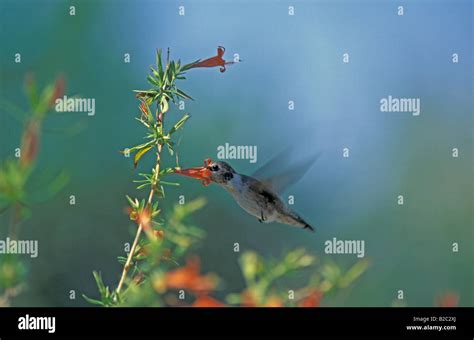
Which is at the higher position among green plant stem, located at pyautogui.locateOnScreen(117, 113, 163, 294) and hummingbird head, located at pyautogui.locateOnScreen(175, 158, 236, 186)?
hummingbird head, located at pyautogui.locateOnScreen(175, 158, 236, 186)

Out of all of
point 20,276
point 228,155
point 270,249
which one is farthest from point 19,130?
point 20,276

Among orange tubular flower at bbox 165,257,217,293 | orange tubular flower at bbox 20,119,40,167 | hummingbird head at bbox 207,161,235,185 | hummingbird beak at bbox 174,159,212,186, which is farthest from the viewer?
hummingbird head at bbox 207,161,235,185

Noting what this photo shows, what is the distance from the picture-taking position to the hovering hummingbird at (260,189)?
1.60 m

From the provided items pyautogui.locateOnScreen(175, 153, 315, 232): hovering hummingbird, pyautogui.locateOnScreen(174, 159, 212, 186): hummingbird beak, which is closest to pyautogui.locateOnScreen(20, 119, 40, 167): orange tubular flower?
pyautogui.locateOnScreen(174, 159, 212, 186): hummingbird beak

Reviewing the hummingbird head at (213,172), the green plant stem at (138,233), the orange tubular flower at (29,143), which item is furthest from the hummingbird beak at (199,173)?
the orange tubular flower at (29,143)

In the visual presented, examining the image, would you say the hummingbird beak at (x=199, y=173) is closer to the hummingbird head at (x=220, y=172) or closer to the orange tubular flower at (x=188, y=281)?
the hummingbird head at (x=220, y=172)

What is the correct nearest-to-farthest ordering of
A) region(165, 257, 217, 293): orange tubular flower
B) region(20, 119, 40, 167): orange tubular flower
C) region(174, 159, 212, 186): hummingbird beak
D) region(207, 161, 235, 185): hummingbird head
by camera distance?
1. region(20, 119, 40, 167): orange tubular flower
2. region(165, 257, 217, 293): orange tubular flower
3. region(174, 159, 212, 186): hummingbird beak
4. region(207, 161, 235, 185): hummingbird head

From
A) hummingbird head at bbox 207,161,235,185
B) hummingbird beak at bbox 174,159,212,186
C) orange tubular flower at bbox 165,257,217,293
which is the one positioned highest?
hummingbird head at bbox 207,161,235,185

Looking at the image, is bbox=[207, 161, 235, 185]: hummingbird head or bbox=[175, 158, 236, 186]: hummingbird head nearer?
bbox=[175, 158, 236, 186]: hummingbird head

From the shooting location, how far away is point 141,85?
6.74 ft

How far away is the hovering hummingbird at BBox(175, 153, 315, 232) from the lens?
5.25ft

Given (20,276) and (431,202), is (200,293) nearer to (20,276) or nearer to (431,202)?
(20,276)

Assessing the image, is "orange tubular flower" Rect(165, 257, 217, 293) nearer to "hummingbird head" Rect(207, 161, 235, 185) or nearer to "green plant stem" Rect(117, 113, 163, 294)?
"green plant stem" Rect(117, 113, 163, 294)
